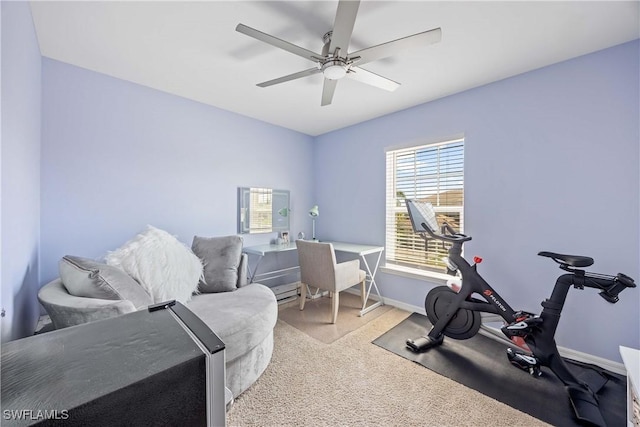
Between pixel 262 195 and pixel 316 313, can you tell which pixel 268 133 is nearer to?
pixel 262 195

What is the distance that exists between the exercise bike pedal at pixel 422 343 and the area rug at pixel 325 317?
58 centimetres

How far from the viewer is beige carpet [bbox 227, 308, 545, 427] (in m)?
1.50

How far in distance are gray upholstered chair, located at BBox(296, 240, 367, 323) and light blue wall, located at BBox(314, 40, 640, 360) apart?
0.92 metres

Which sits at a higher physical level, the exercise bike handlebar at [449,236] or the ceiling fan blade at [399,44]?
the ceiling fan blade at [399,44]

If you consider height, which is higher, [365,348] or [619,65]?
[619,65]

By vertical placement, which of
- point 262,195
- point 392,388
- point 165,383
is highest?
point 262,195

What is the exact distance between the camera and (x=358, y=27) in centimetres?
171

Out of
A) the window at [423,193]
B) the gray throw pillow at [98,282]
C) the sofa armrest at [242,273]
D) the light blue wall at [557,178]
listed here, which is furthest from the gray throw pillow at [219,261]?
the light blue wall at [557,178]

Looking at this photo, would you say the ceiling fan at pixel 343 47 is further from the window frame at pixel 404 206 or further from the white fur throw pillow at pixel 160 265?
the white fur throw pillow at pixel 160 265

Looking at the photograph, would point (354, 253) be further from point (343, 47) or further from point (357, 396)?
point (343, 47)

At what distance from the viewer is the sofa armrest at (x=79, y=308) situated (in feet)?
4.09

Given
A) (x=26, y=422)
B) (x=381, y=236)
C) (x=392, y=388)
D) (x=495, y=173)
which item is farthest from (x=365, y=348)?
(x=26, y=422)

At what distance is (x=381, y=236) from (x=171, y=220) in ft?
8.20

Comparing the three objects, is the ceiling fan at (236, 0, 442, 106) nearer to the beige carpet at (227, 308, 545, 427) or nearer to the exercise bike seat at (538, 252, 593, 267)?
the exercise bike seat at (538, 252, 593, 267)
